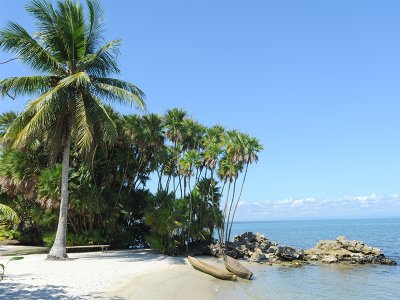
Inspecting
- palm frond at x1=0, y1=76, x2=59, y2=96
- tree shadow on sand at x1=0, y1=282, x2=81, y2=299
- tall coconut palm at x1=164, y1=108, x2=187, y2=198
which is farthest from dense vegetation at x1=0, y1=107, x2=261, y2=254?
tree shadow on sand at x1=0, y1=282, x2=81, y2=299

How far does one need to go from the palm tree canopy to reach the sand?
19.9ft

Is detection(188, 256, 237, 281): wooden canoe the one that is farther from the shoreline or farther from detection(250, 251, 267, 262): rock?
detection(250, 251, 267, 262): rock

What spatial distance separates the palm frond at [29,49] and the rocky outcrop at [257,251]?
627 inches

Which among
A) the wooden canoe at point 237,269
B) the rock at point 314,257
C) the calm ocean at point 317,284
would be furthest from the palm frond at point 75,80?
the rock at point 314,257

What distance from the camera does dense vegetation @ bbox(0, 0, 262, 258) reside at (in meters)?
20.5

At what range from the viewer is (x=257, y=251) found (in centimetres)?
2994

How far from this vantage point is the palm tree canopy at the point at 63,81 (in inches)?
778

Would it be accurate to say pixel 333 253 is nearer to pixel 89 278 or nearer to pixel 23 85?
pixel 89 278

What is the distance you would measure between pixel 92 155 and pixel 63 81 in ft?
17.5

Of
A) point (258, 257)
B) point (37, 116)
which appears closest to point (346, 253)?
point (258, 257)

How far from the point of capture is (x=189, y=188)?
93.4ft

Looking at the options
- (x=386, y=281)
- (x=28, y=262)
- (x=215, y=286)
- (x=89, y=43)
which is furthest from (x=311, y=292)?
(x=89, y=43)

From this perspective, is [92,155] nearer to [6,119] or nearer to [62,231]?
[62,231]

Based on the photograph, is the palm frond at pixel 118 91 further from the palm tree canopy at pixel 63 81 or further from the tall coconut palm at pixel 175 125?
the tall coconut palm at pixel 175 125
